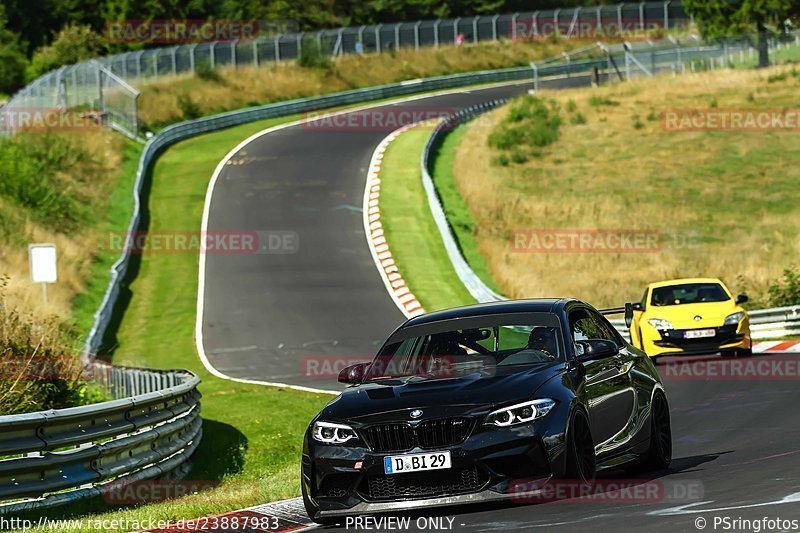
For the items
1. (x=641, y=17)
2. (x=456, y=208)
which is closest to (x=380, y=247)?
(x=456, y=208)

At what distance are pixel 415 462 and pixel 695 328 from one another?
46.9 feet

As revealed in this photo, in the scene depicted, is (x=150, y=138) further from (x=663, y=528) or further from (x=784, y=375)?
(x=663, y=528)

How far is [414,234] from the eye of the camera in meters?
39.0

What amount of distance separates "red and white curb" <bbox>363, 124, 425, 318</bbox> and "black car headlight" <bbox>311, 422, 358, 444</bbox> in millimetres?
21360

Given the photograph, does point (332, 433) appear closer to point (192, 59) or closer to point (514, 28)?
point (192, 59)

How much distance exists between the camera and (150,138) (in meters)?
51.7

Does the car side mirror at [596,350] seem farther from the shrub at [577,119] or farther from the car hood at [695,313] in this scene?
the shrub at [577,119]

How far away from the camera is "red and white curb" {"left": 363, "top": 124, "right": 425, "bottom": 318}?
3209 cm

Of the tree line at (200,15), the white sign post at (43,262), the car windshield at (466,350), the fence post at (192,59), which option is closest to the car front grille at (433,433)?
the car windshield at (466,350)

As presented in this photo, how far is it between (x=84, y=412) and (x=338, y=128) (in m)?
47.2

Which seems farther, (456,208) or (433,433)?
(456,208)

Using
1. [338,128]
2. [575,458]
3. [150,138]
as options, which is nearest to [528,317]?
[575,458]

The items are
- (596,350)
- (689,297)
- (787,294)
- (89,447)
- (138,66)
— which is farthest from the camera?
(138,66)

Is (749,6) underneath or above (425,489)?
above
